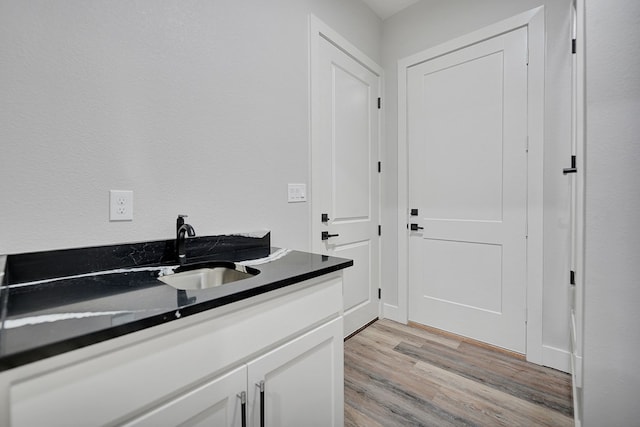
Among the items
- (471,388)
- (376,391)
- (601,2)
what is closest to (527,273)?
(471,388)

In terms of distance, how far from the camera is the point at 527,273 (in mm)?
2010

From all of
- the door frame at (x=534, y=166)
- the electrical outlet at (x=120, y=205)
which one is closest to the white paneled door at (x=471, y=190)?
the door frame at (x=534, y=166)

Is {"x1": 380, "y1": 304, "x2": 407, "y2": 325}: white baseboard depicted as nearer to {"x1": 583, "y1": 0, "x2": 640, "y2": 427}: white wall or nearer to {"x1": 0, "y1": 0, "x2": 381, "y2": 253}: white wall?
{"x1": 0, "y1": 0, "x2": 381, "y2": 253}: white wall

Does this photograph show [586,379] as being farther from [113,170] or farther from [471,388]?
[113,170]

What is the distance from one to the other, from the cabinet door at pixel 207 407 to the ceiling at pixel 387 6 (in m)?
Answer: 2.81

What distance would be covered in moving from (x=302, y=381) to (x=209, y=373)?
15.8 inches

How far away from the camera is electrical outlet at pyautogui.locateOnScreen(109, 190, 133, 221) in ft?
3.68

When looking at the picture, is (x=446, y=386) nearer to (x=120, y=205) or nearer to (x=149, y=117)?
(x=120, y=205)

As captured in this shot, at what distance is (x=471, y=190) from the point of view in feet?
7.34

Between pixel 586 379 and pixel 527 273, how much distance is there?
1.03 m

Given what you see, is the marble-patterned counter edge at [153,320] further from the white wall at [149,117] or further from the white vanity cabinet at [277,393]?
the white wall at [149,117]

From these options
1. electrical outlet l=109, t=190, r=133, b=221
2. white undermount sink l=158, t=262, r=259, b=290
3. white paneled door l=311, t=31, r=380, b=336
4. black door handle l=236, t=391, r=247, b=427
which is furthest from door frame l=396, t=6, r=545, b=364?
electrical outlet l=109, t=190, r=133, b=221

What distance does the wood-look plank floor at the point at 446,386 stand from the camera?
148 centimetres

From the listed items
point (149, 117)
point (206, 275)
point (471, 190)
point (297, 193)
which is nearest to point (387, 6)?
point (471, 190)
